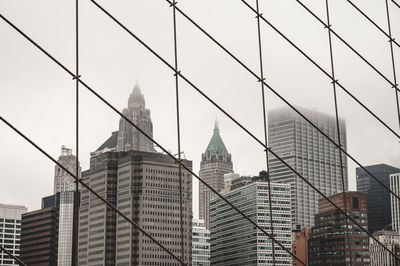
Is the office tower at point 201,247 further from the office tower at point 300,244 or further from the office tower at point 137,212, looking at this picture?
the office tower at point 137,212

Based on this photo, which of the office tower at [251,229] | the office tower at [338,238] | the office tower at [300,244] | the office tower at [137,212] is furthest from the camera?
the office tower at [300,244]

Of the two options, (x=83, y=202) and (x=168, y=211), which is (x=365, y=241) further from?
(x=83, y=202)

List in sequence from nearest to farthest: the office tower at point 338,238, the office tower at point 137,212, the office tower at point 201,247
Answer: the office tower at point 137,212 → the office tower at point 338,238 → the office tower at point 201,247

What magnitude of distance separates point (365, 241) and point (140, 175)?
4950 cm

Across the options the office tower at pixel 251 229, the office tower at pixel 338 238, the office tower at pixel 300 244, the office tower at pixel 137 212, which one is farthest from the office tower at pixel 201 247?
the office tower at pixel 338 238

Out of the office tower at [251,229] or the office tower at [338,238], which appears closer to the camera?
the office tower at [338,238]

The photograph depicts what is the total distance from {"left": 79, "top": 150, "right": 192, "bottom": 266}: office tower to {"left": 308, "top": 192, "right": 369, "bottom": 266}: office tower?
28780 millimetres

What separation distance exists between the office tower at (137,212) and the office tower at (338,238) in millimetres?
28780

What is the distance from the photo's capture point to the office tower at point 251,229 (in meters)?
173

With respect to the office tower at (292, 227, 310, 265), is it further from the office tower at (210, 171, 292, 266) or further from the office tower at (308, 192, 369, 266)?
the office tower at (210, 171, 292, 266)

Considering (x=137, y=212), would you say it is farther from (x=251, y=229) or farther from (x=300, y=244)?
(x=300, y=244)

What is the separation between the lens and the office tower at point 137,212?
157000 mm

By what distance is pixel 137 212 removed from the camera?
16200 centimetres

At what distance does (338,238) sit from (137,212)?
42884 mm
